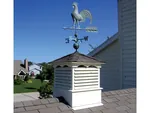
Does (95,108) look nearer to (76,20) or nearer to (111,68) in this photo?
(76,20)

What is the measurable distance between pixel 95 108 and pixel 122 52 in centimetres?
220

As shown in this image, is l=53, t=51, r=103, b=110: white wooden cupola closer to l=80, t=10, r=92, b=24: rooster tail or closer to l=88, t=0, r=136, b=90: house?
l=80, t=10, r=92, b=24: rooster tail

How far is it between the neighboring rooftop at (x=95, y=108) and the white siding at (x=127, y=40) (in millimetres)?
1368

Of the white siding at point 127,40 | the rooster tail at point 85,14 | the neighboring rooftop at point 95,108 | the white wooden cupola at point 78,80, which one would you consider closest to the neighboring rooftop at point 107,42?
the white siding at point 127,40

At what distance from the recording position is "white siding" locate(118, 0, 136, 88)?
3.52m

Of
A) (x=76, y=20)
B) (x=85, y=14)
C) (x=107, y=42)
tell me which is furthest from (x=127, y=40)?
(x=76, y=20)

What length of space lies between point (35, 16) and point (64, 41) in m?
0.53

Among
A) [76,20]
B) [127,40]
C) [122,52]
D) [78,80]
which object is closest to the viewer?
[78,80]

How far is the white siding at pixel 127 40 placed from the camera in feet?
11.5

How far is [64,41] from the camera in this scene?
179 centimetres

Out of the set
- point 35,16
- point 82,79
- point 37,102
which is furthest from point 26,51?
point 82,79

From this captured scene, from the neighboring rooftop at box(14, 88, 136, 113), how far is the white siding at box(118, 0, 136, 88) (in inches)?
53.8

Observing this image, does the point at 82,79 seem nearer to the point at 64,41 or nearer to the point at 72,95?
the point at 72,95

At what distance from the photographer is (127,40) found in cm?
362
